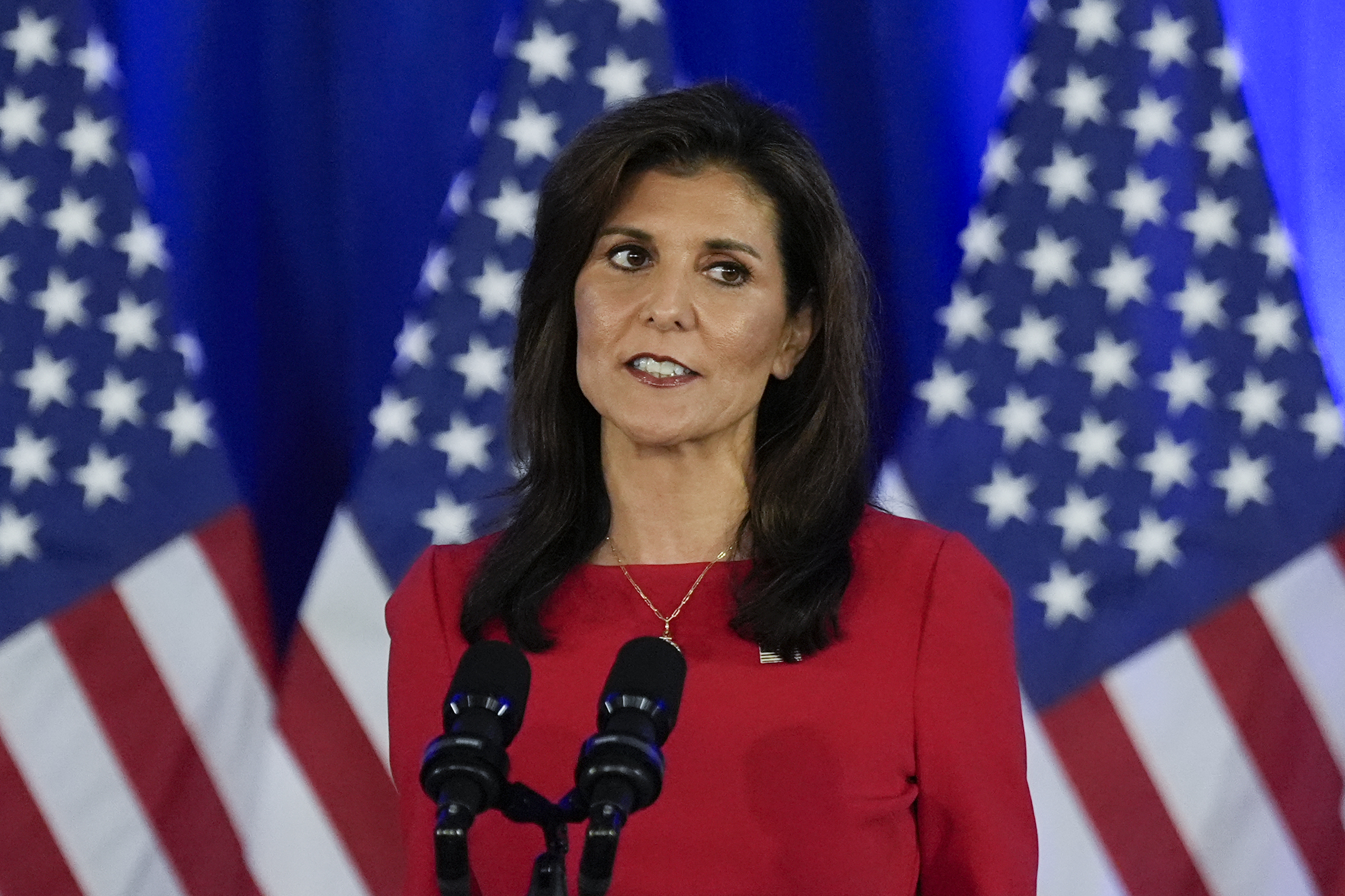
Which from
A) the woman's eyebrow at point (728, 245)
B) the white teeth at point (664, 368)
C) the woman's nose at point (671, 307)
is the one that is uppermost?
the woman's eyebrow at point (728, 245)

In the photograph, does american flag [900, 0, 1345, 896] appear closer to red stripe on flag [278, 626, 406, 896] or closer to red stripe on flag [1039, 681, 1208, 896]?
red stripe on flag [1039, 681, 1208, 896]

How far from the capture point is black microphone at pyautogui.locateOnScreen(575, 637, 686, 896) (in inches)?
42.8

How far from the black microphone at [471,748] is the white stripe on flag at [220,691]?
4.94ft

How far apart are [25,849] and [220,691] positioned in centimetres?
41

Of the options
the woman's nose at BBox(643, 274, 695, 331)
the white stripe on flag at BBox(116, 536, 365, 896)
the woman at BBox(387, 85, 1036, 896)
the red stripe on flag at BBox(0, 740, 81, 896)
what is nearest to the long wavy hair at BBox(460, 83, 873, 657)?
the woman at BBox(387, 85, 1036, 896)

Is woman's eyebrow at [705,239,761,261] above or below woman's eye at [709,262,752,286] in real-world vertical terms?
above

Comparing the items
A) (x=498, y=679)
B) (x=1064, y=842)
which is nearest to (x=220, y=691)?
(x=1064, y=842)

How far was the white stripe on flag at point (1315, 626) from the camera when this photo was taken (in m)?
2.46

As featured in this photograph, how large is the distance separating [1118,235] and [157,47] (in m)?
1.69

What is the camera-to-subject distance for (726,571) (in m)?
1.92

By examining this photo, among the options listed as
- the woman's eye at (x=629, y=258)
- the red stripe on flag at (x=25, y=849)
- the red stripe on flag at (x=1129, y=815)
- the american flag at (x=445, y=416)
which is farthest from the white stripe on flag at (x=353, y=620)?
the red stripe on flag at (x=1129, y=815)

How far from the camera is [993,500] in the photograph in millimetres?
2553

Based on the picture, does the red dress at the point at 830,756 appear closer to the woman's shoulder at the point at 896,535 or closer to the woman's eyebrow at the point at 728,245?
the woman's shoulder at the point at 896,535

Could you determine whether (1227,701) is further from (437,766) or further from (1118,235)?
(437,766)
